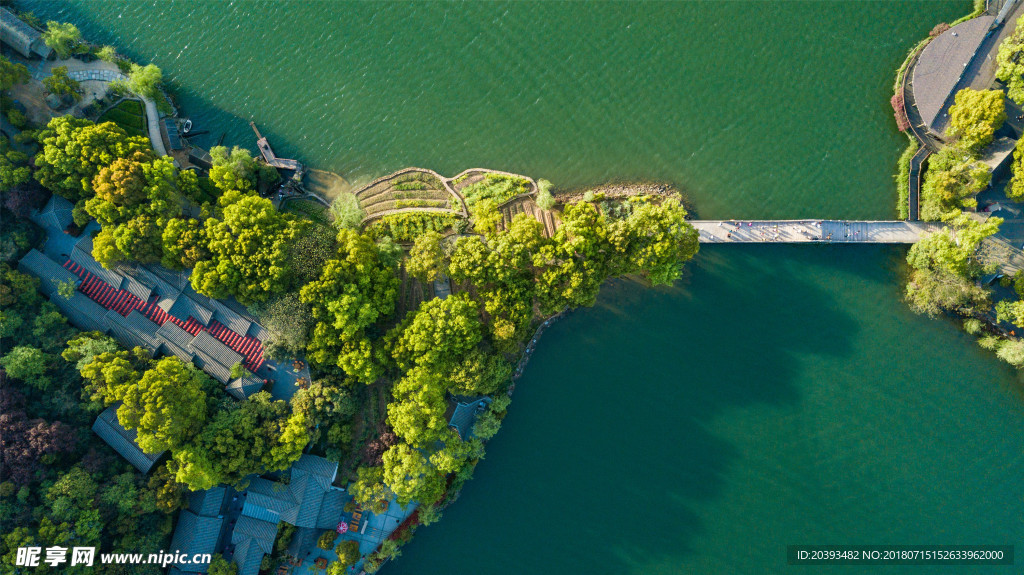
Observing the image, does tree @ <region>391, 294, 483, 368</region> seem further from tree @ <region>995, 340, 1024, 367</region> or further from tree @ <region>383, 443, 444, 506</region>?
tree @ <region>995, 340, 1024, 367</region>

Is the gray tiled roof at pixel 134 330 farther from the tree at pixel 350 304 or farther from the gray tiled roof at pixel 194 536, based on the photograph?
the gray tiled roof at pixel 194 536

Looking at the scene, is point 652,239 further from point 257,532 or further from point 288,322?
point 257,532

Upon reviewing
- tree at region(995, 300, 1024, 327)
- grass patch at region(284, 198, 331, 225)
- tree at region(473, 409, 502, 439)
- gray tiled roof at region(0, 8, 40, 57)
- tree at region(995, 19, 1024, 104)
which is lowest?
tree at region(473, 409, 502, 439)

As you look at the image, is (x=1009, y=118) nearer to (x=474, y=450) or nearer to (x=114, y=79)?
(x=474, y=450)

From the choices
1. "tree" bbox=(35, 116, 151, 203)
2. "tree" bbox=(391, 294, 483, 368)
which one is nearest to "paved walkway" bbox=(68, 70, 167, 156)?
"tree" bbox=(35, 116, 151, 203)

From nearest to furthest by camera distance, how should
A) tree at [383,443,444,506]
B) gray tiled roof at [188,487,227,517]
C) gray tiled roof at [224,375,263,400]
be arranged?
tree at [383,443,444,506] < gray tiled roof at [188,487,227,517] < gray tiled roof at [224,375,263,400]

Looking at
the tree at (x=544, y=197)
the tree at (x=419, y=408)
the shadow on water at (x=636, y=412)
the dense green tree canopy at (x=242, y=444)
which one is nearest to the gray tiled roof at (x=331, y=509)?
the dense green tree canopy at (x=242, y=444)

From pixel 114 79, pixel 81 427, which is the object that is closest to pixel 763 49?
pixel 114 79
